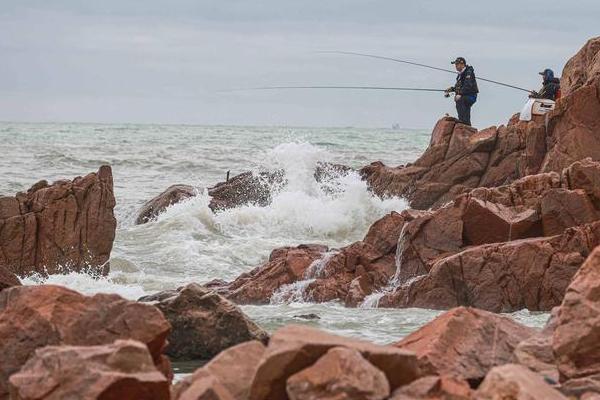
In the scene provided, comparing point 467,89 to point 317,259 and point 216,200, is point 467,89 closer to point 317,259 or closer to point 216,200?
point 216,200

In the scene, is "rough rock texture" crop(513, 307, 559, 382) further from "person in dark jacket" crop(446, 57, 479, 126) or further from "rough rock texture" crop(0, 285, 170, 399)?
"person in dark jacket" crop(446, 57, 479, 126)

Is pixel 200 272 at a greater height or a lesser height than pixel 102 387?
lesser

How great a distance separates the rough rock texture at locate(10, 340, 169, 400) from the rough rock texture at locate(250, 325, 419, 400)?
18.2 inches

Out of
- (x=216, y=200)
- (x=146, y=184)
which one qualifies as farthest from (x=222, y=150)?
(x=216, y=200)

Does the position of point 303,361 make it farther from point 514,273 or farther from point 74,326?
point 514,273

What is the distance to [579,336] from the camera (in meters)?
5.81

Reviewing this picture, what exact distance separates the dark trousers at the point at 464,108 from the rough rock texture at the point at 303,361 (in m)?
16.2

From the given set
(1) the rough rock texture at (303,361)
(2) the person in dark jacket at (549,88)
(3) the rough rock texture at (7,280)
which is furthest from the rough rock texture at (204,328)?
(2) the person in dark jacket at (549,88)

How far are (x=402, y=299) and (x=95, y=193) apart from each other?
158 inches

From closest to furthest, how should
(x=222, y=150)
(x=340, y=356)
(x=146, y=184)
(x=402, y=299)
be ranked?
(x=340, y=356) → (x=402, y=299) → (x=146, y=184) → (x=222, y=150)

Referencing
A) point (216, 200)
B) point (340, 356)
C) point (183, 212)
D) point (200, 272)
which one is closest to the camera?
point (340, 356)

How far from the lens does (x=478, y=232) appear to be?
1249 centimetres

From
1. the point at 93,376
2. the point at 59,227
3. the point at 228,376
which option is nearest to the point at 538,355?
the point at 228,376

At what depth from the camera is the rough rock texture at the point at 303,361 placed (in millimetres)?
5215
